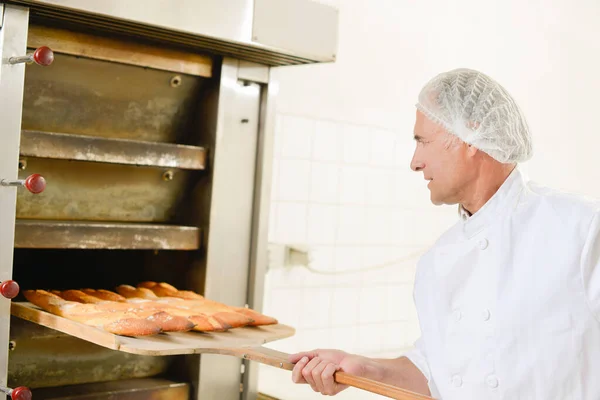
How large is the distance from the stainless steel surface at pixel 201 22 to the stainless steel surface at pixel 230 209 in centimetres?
13

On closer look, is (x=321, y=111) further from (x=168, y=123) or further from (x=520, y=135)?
(x=520, y=135)

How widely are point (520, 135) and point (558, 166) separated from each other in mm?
2464

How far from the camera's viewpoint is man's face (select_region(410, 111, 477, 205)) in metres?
1.72

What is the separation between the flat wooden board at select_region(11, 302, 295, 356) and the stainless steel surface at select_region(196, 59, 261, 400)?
349 millimetres

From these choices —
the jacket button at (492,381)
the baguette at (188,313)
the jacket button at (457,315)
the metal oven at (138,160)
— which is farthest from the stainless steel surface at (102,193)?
the jacket button at (492,381)

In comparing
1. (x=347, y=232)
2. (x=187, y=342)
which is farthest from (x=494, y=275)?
(x=347, y=232)

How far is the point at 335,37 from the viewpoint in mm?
2168

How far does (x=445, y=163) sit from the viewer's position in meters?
1.73

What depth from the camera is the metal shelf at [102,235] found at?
6.10 ft

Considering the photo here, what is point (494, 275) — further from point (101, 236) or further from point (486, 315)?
point (101, 236)

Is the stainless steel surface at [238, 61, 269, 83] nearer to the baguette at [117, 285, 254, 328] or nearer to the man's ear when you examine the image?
the baguette at [117, 285, 254, 328]

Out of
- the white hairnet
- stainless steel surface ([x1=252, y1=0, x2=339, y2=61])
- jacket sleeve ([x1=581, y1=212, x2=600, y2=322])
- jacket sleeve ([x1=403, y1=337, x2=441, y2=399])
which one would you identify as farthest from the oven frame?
jacket sleeve ([x1=581, y1=212, x2=600, y2=322])

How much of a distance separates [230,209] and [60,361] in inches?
25.2

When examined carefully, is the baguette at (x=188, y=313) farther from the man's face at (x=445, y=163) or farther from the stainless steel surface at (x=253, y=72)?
the stainless steel surface at (x=253, y=72)
